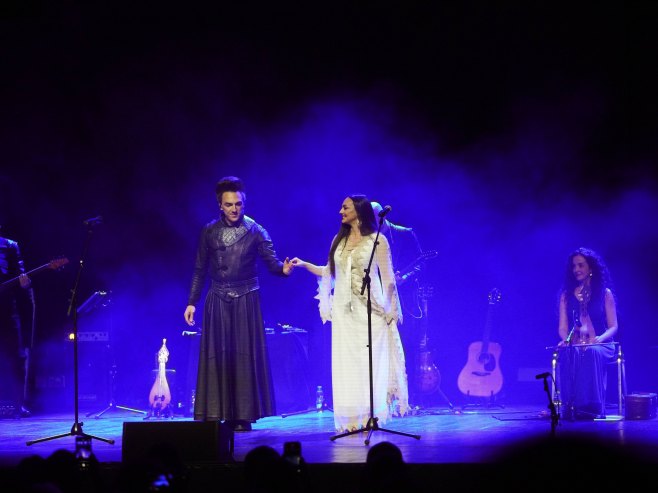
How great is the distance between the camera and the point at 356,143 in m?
9.86

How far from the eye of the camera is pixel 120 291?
1106 centimetres

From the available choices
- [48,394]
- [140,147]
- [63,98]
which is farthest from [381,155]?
[48,394]

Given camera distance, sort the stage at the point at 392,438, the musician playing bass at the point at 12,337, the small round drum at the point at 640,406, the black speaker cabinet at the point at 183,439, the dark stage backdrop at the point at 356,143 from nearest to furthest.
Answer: the stage at the point at 392,438 → the black speaker cabinet at the point at 183,439 → the small round drum at the point at 640,406 → the dark stage backdrop at the point at 356,143 → the musician playing bass at the point at 12,337

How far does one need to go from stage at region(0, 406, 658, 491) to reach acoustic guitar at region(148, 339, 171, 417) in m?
0.33

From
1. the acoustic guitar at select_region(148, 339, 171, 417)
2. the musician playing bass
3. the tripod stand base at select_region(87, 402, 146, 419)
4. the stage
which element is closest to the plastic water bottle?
the stage

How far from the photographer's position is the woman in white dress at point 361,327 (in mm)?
6980

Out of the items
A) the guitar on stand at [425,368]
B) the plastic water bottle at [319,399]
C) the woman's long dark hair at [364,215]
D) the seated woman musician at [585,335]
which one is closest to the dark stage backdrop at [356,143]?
the plastic water bottle at [319,399]

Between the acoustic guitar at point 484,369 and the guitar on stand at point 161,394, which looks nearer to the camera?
the guitar on stand at point 161,394

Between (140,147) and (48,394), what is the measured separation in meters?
3.73

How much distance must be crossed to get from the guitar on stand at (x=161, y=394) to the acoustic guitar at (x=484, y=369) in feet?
10.9

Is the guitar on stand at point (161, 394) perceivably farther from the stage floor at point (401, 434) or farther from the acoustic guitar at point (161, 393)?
the stage floor at point (401, 434)

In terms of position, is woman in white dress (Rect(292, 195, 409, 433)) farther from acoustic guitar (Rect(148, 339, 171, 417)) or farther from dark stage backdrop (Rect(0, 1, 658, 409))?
acoustic guitar (Rect(148, 339, 171, 417))

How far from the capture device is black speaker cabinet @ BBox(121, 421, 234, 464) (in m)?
5.02

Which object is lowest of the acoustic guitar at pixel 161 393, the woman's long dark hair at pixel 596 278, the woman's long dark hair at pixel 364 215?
the acoustic guitar at pixel 161 393
